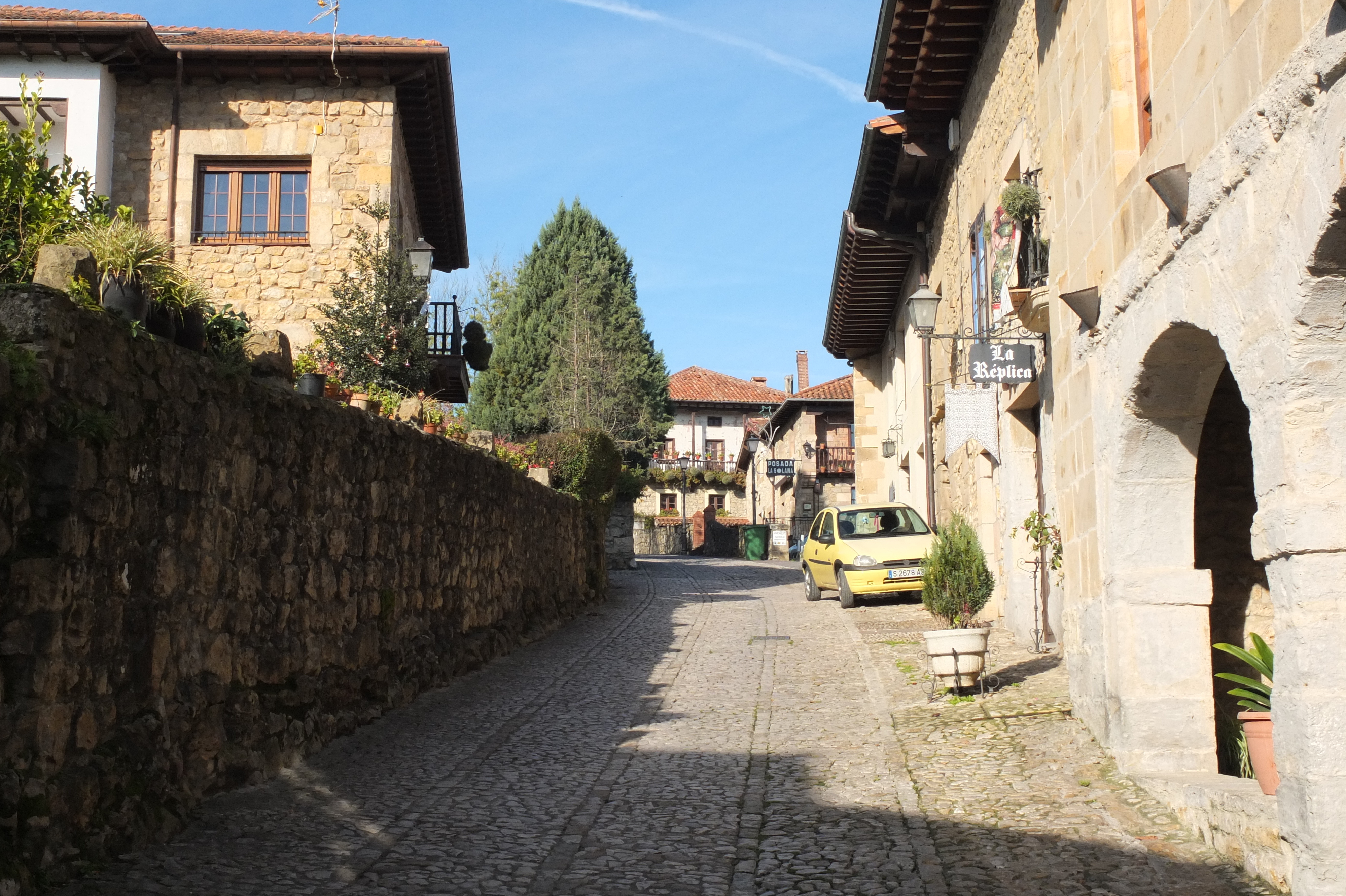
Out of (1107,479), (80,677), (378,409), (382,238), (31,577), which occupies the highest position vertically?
(382,238)

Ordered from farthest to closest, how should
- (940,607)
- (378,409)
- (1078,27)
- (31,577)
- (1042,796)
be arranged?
1. (940,607)
2. (378,409)
3. (1078,27)
4. (1042,796)
5. (31,577)

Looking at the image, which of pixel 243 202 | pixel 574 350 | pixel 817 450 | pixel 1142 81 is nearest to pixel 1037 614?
pixel 1142 81

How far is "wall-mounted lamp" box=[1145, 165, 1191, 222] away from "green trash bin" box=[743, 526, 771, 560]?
34.0 meters

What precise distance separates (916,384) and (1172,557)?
12.9m

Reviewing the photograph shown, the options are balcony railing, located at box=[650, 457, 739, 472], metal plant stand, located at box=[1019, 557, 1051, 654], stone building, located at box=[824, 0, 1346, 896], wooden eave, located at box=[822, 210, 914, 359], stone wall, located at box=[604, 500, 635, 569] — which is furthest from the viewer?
balcony railing, located at box=[650, 457, 739, 472]

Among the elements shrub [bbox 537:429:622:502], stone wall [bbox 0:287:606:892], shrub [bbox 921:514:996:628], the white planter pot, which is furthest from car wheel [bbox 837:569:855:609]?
stone wall [bbox 0:287:606:892]

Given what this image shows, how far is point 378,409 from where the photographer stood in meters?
10.0

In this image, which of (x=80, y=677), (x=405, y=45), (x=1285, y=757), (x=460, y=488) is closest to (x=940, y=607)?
(x=460, y=488)

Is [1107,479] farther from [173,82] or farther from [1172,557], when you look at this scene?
[173,82]

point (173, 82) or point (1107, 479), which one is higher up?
point (173, 82)

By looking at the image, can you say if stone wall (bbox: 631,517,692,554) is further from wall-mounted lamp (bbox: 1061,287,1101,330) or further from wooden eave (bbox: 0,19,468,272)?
wall-mounted lamp (bbox: 1061,287,1101,330)

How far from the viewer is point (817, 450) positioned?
4519 centimetres

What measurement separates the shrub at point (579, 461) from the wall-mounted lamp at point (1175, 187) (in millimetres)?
12443

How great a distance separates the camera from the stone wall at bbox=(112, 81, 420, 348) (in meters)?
16.9
